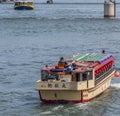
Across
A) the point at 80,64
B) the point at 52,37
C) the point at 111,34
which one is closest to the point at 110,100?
the point at 80,64

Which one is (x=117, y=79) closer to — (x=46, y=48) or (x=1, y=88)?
(x=1, y=88)

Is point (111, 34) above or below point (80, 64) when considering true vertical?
below

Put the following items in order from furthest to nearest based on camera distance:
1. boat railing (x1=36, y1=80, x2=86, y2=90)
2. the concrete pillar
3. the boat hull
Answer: the concrete pillar → the boat hull → boat railing (x1=36, y1=80, x2=86, y2=90)

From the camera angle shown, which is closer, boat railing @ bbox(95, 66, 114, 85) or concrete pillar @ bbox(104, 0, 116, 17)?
boat railing @ bbox(95, 66, 114, 85)

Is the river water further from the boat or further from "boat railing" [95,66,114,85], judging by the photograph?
"boat railing" [95,66,114,85]

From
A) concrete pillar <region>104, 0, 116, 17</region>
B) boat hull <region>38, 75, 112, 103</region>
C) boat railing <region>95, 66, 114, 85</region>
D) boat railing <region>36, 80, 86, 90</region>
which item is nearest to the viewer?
boat railing <region>36, 80, 86, 90</region>

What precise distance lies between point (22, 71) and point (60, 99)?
14148mm

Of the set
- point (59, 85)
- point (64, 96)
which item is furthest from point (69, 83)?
point (64, 96)

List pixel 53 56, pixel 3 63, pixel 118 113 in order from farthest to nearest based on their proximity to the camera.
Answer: pixel 53 56 → pixel 3 63 → pixel 118 113

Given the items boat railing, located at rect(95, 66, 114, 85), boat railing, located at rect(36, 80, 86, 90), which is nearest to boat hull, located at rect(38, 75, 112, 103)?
boat railing, located at rect(36, 80, 86, 90)

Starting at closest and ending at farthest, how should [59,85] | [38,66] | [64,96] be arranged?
[59,85]
[64,96]
[38,66]

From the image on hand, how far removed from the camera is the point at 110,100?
41.0 m

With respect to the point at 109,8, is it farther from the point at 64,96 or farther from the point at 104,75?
the point at 64,96

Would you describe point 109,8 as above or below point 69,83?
below
